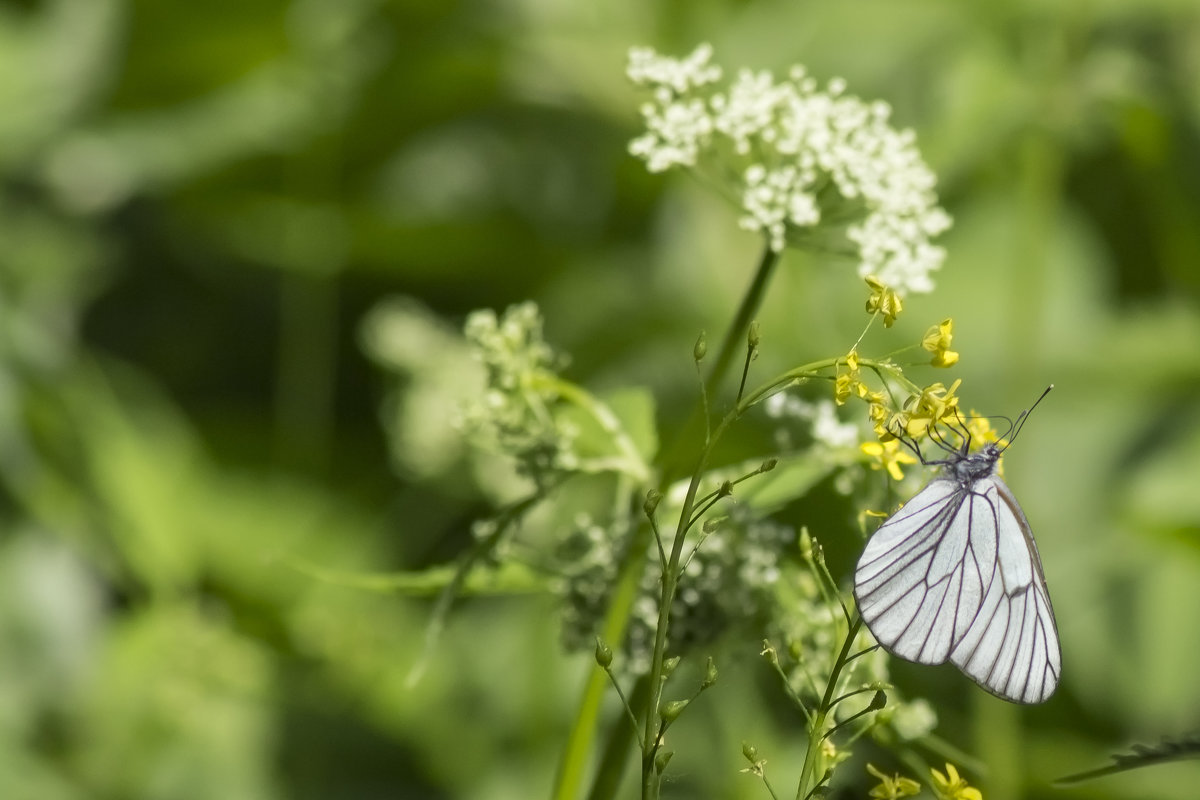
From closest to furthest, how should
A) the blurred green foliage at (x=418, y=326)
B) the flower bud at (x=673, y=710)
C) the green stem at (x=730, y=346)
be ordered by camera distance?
the flower bud at (x=673, y=710), the green stem at (x=730, y=346), the blurred green foliage at (x=418, y=326)

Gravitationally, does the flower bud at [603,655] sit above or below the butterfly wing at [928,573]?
below

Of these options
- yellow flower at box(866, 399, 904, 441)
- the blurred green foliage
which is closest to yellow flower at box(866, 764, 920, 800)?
yellow flower at box(866, 399, 904, 441)

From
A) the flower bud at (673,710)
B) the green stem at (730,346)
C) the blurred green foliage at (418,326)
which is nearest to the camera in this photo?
the flower bud at (673,710)

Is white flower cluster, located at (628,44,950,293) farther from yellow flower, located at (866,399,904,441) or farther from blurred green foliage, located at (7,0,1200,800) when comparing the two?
blurred green foliage, located at (7,0,1200,800)

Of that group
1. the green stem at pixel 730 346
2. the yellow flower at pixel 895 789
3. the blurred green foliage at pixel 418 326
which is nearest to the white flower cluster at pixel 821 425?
the green stem at pixel 730 346

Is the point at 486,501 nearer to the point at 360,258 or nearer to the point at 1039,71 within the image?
the point at 360,258

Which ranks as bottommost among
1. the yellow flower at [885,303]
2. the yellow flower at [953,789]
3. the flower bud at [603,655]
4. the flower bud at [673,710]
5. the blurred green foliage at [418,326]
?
the yellow flower at [953,789]

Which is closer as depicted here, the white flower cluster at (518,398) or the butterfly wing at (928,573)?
the butterfly wing at (928,573)

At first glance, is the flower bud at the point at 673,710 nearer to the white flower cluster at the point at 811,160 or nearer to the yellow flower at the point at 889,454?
the yellow flower at the point at 889,454

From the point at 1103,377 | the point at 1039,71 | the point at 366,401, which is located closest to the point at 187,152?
the point at 366,401
